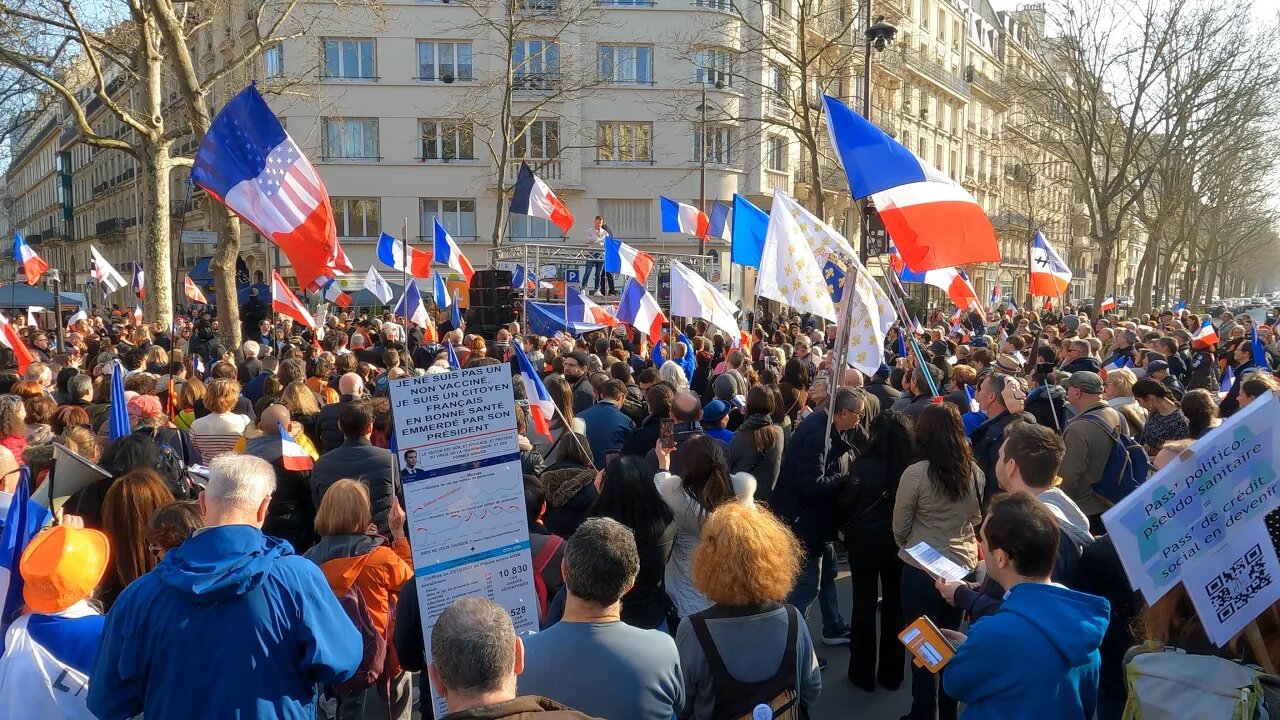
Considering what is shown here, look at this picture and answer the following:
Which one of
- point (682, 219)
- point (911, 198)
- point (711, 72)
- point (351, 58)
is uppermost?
point (351, 58)

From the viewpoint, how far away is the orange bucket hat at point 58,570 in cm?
310

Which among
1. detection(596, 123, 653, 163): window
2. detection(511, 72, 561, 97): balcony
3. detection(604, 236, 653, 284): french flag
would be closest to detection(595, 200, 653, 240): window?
detection(596, 123, 653, 163): window

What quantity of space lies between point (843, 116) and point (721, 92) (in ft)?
97.7

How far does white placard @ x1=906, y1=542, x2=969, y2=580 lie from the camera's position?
11.2 feet

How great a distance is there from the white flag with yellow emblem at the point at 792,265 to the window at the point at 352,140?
3296 cm

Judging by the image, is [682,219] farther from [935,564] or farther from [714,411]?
[935,564]

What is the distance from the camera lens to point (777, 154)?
39.0 metres

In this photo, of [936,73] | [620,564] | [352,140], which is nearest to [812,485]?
[620,564]

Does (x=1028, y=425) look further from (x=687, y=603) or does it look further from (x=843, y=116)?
(x=843, y=116)

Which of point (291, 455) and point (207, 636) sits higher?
point (291, 455)

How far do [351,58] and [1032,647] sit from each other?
3810cm

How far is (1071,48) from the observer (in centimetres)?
2798

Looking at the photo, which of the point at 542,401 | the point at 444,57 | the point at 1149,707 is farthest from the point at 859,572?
the point at 444,57

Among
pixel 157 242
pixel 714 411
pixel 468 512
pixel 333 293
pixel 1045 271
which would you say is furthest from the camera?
pixel 333 293
